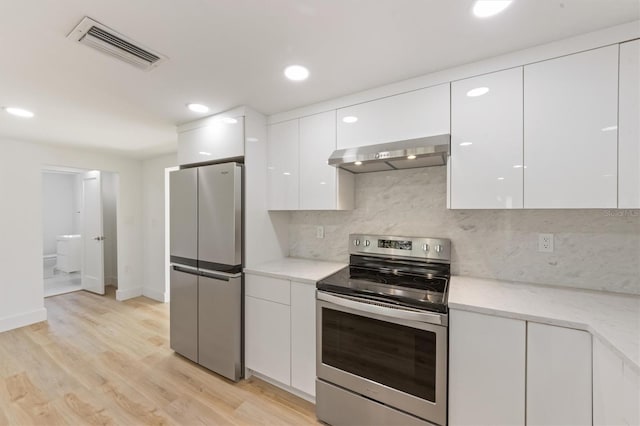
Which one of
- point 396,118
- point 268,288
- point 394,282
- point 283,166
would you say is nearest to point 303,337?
point 268,288

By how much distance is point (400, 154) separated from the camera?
1.67m

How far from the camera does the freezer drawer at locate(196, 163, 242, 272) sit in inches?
86.7

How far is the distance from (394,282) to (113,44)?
2160 millimetres

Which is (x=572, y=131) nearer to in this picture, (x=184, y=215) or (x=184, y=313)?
(x=184, y=215)

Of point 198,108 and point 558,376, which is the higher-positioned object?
point 198,108

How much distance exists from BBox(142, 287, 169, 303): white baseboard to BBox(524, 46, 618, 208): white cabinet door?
4.68m

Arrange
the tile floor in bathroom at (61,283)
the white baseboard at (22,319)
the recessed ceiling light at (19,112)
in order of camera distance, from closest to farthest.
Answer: the recessed ceiling light at (19,112), the white baseboard at (22,319), the tile floor in bathroom at (61,283)

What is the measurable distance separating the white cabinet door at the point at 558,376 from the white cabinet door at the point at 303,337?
124 cm

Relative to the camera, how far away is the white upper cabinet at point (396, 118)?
1.73m

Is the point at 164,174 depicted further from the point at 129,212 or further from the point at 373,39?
the point at 373,39

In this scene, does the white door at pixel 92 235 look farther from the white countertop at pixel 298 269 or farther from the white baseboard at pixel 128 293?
the white countertop at pixel 298 269

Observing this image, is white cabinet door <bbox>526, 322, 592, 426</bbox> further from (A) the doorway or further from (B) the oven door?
(A) the doorway

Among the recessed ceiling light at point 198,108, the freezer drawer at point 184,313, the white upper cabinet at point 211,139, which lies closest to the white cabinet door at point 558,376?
the white upper cabinet at point 211,139

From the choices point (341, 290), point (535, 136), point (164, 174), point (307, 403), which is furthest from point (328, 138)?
point (164, 174)
